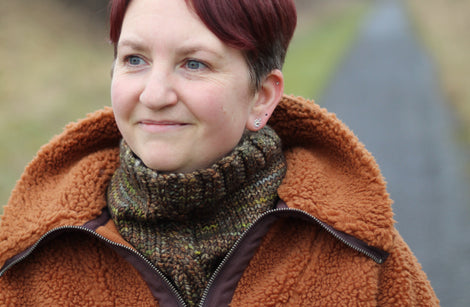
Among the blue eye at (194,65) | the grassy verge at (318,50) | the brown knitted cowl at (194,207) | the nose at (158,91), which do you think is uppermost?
the grassy verge at (318,50)

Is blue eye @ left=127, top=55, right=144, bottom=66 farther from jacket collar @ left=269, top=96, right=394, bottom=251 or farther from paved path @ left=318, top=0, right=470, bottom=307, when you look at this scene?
paved path @ left=318, top=0, right=470, bottom=307

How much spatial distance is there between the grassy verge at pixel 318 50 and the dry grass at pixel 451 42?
79.9 inches

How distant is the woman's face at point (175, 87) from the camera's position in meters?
1.95

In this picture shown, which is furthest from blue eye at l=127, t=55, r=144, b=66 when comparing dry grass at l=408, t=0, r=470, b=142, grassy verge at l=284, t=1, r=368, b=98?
grassy verge at l=284, t=1, r=368, b=98

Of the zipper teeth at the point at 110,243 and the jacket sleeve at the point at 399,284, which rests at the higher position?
the jacket sleeve at the point at 399,284

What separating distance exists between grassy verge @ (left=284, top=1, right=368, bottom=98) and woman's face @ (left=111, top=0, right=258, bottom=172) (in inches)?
251

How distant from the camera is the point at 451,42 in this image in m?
13.3

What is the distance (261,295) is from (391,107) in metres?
7.21

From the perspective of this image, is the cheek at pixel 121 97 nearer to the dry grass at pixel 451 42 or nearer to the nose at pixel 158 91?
the nose at pixel 158 91

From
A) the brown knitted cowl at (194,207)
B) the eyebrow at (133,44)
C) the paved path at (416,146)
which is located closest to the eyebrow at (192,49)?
the eyebrow at (133,44)

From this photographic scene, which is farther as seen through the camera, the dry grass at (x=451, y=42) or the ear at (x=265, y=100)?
the dry grass at (x=451, y=42)

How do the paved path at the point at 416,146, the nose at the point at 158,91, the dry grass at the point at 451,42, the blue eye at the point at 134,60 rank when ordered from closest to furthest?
the nose at the point at 158,91 → the blue eye at the point at 134,60 → the paved path at the point at 416,146 → the dry grass at the point at 451,42

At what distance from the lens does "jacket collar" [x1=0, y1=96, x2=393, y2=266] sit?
2.12 m

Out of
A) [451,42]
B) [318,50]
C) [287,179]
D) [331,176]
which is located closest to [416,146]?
[331,176]
